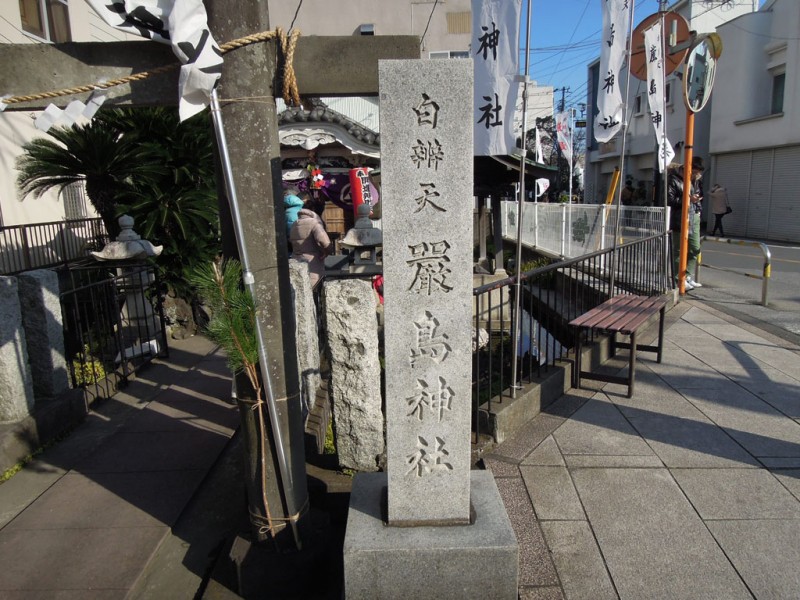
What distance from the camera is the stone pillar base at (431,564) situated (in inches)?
112

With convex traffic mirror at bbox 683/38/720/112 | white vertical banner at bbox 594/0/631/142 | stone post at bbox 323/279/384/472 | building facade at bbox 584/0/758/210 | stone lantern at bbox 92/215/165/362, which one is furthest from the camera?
building facade at bbox 584/0/758/210

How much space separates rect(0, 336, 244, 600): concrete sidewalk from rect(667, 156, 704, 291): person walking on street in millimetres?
8100

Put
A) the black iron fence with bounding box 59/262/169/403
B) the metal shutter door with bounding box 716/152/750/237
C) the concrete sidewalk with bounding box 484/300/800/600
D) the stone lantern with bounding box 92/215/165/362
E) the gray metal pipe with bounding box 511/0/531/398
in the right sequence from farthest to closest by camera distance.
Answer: the metal shutter door with bounding box 716/152/750/237 → the stone lantern with bounding box 92/215/165/362 → the black iron fence with bounding box 59/262/169/403 → the gray metal pipe with bounding box 511/0/531/398 → the concrete sidewalk with bounding box 484/300/800/600

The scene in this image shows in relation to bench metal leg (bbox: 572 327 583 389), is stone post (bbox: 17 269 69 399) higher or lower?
higher

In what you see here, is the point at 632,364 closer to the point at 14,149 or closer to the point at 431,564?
the point at 431,564

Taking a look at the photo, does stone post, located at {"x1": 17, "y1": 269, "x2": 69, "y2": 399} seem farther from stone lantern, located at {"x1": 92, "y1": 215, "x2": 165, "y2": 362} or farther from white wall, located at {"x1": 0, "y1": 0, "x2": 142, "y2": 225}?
white wall, located at {"x1": 0, "y1": 0, "x2": 142, "y2": 225}

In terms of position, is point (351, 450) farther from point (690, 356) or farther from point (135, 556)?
point (690, 356)

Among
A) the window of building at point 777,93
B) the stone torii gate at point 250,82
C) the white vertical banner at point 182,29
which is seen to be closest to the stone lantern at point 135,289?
the stone torii gate at point 250,82

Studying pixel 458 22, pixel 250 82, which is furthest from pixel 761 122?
pixel 250 82

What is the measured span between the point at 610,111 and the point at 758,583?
6208 mm

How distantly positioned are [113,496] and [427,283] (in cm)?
312

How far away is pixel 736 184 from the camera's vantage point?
78.4 feet

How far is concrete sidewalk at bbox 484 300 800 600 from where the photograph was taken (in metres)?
3.11

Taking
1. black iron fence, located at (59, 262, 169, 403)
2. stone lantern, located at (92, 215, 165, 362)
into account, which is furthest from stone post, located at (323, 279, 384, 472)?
stone lantern, located at (92, 215, 165, 362)
